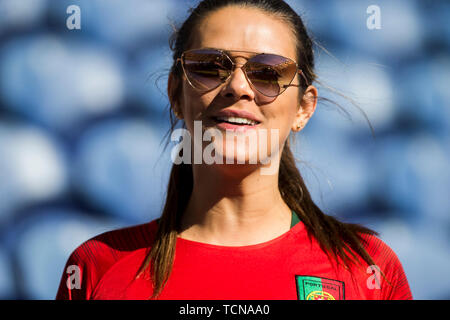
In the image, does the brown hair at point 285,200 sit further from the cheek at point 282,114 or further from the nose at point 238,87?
the nose at point 238,87

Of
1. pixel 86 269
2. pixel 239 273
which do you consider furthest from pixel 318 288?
pixel 86 269

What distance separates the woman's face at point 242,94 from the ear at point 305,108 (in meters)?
0.08

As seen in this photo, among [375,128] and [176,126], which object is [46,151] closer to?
[176,126]

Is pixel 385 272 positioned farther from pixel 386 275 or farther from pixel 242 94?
pixel 242 94

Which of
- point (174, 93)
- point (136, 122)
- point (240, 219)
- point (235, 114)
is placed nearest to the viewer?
point (235, 114)

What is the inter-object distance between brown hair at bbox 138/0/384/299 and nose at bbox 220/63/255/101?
0.86 ft

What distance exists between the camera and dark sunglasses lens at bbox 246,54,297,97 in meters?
1.54

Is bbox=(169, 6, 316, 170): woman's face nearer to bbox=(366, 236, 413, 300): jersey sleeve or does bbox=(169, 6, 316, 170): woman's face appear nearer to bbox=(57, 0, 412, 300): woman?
bbox=(57, 0, 412, 300): woman

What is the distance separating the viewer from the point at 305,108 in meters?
1.79

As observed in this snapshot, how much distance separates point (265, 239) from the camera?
1637 mm

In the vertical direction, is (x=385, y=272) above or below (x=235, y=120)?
below

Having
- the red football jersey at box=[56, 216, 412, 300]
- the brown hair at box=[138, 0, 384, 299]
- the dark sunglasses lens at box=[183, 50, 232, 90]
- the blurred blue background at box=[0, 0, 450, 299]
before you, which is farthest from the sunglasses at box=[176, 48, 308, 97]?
the blurred blue background at box=[0, 0, 450, 299]

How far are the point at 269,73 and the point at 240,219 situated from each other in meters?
0.48

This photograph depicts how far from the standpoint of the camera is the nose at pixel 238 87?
4.98 ft
